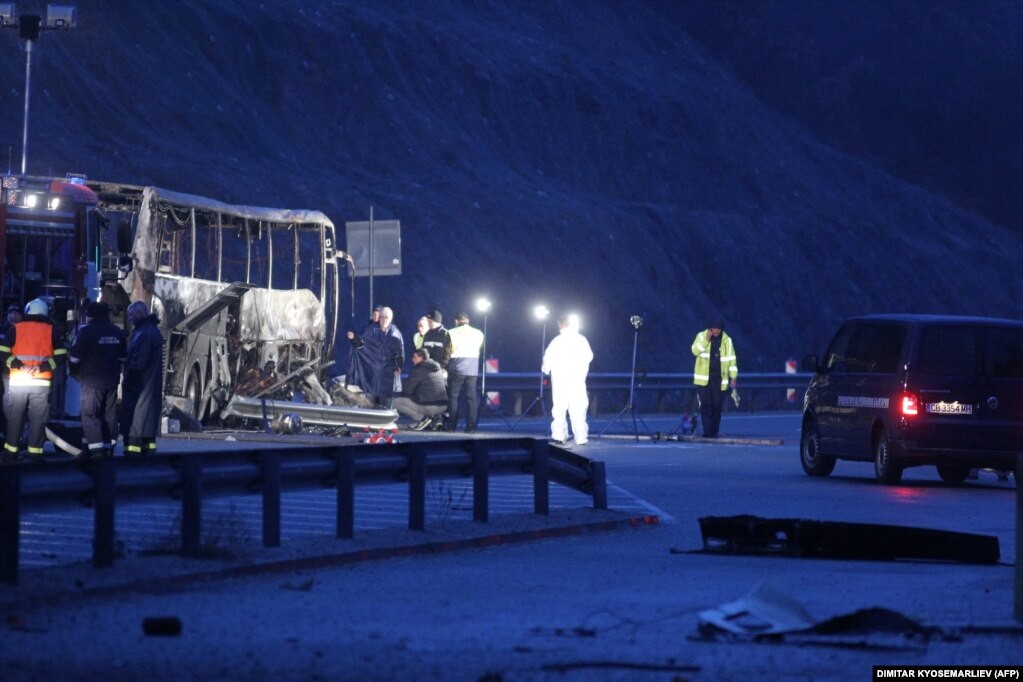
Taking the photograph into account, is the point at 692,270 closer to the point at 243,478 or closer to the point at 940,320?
the point at 940,320

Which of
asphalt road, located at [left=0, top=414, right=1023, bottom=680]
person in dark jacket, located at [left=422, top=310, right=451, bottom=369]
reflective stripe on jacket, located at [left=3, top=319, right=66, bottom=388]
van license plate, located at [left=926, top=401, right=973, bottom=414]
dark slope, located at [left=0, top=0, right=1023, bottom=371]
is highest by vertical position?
dark slope, located at [left=0, top=0, right=1023, bottom=371]

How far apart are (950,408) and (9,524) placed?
13190 millimetres

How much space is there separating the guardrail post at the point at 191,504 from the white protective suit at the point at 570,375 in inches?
645

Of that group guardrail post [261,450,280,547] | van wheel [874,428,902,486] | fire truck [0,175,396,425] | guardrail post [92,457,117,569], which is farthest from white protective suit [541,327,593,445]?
guardrail post [92,457,117,569]

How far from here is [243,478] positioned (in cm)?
1252

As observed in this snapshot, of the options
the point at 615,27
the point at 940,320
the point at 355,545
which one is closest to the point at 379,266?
the point at 940,320

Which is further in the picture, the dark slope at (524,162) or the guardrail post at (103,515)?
the dark slope at (524,162)

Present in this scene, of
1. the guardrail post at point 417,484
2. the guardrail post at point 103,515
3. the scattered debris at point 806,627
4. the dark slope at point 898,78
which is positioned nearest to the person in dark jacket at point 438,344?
the guardrail post at point 417,484

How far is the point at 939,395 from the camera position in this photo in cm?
2111

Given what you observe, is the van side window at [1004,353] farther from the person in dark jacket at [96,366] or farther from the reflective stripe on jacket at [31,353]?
the reflective stripe on jacket at [31,353]

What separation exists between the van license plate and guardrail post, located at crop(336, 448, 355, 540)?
9.61 metres

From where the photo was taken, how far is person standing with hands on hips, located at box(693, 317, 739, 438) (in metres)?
30.5

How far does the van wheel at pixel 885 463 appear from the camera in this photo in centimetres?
2139

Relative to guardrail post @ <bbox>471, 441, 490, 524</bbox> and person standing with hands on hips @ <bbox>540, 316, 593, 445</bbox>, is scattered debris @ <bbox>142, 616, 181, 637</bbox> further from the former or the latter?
person standing with hands on hips @ <bbox>540, 316, 593, 445</bbox>
